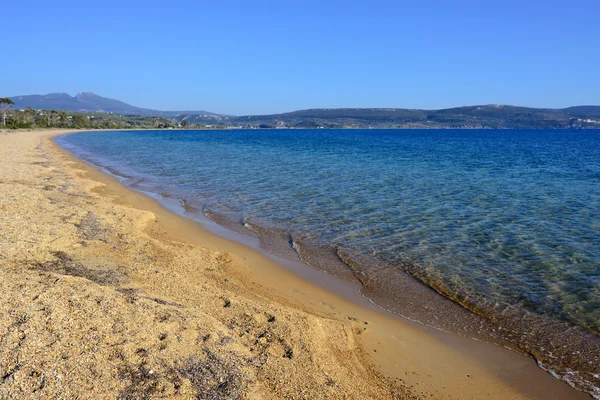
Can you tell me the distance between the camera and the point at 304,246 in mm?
11359

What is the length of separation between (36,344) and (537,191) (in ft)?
68.1

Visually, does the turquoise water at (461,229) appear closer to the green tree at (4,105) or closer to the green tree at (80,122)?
the green tree at (4,105)

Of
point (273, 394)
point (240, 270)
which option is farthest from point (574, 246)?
point (273, 394)

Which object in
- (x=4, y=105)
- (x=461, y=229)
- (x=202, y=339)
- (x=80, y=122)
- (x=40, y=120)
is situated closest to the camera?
(x=202, y=339)

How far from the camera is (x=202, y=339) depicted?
17.9 ft

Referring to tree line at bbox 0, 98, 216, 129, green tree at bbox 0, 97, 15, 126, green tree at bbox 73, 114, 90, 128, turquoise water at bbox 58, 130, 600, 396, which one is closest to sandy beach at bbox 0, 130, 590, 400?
turquoise water at bbox 58, 130, 600, 396

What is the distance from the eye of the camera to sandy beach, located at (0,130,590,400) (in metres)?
4.52

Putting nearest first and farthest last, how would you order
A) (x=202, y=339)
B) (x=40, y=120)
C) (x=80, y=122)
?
1. (x=202, y=339)
2. (x=40, y=120)
3. (x=80, y=122)

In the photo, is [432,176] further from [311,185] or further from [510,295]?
[510,295]

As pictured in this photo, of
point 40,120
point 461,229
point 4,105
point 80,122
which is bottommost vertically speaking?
point 461,229

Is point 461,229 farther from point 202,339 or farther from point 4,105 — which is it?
point 4,105

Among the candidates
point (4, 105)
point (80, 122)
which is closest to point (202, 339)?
point (4, 105)

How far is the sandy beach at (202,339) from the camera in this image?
14.8 feet

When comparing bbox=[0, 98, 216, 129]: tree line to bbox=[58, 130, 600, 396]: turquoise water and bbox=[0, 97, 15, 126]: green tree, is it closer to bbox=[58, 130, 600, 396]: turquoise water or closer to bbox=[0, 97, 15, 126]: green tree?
bbox=[0, 97, 15, 126]: green tree
